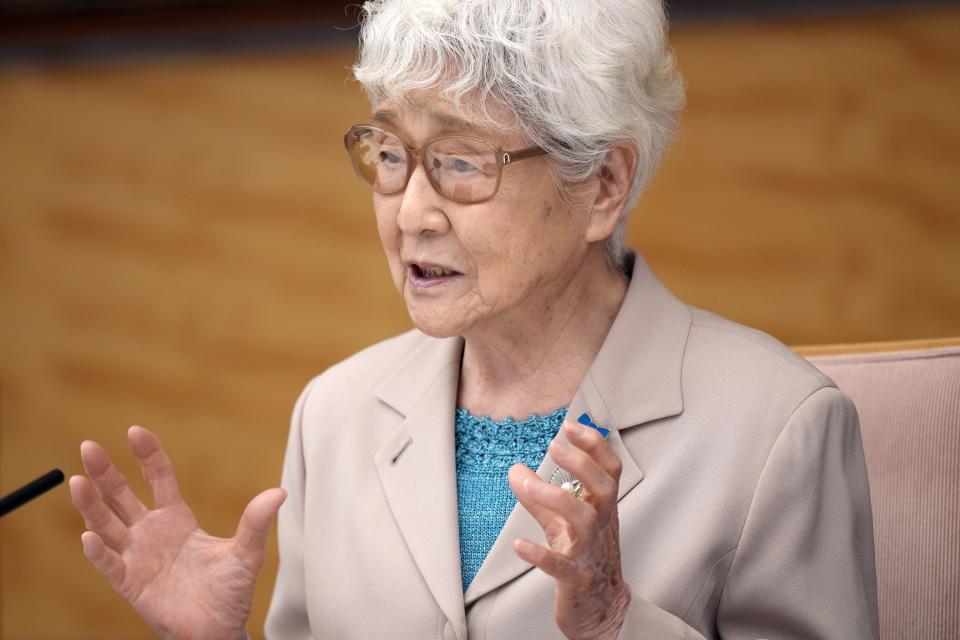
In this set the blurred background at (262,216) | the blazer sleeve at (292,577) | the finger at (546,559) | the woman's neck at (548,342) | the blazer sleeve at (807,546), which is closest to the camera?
the finger at (546,559)

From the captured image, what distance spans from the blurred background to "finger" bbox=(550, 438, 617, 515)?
1.86 meters

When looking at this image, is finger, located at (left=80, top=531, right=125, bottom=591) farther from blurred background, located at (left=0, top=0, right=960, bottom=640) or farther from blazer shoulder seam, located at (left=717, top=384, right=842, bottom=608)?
blurred background, located at (left=0, top=0, right=960, bottom=640)

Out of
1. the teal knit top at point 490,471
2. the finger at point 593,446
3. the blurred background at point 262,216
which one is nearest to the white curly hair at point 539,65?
the teal knit top at point 490,471

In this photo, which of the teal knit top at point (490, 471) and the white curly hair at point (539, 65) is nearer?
the white curly hair at point (539, 65)

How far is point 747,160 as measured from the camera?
10.2 ft

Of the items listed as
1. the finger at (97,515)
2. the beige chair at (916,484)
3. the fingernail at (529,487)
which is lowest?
the beige chair at (916,484)

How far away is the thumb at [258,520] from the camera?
63.6 inches

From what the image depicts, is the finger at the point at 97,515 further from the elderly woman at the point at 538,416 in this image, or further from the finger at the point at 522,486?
the finger at the point at 522,486

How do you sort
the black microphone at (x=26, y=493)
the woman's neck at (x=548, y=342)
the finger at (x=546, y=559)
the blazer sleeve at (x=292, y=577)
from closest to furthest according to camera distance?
the finger at (x=546, y=559) → the black microphone at (x=26, y=493) → the woman's neck at (x=548, y=342) → the blazer sleeve at (x=292, y=577)

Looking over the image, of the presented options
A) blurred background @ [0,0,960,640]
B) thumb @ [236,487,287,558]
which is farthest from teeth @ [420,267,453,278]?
blurred background @ [0,0,960,640]

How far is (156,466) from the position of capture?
1.69 metres

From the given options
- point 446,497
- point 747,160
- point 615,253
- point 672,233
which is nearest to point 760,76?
point 747,160

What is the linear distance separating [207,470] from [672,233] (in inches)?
62.2

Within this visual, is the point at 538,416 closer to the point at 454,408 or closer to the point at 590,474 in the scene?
the point at 454,408
